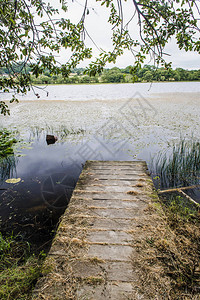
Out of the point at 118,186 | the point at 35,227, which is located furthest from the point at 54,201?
the point at 118,186

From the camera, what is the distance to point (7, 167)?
17.6ft

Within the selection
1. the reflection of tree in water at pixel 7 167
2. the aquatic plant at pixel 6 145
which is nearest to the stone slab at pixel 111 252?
the reflection of tree in water at pixel 7 167

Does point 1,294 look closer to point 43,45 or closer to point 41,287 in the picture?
point 41,287

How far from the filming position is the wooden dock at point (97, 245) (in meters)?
1.54

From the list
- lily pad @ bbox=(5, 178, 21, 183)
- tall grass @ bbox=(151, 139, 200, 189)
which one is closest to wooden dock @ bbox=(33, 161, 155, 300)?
tall grass @ bbox=(151, 139, 200, 189)

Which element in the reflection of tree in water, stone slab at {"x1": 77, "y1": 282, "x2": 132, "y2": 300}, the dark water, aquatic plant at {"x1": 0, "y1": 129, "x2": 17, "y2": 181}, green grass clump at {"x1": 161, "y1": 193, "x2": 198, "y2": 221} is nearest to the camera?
stone slab at {"x1": 77, "y1": 282, "x2": 132, "y2": 300}

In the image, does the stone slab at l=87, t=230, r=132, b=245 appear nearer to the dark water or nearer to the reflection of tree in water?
the dark water

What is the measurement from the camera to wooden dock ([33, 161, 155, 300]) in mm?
1544

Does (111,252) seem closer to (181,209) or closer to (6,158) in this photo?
(181,209)

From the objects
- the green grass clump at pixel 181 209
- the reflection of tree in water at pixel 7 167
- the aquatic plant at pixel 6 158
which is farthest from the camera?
the aquatic plant at pixel 6 158

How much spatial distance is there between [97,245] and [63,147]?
5.18 m

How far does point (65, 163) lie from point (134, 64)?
154 inches

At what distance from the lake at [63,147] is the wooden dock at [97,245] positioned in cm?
93

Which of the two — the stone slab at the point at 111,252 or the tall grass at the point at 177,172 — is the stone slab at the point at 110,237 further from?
the tall grass at the point at 177,172
